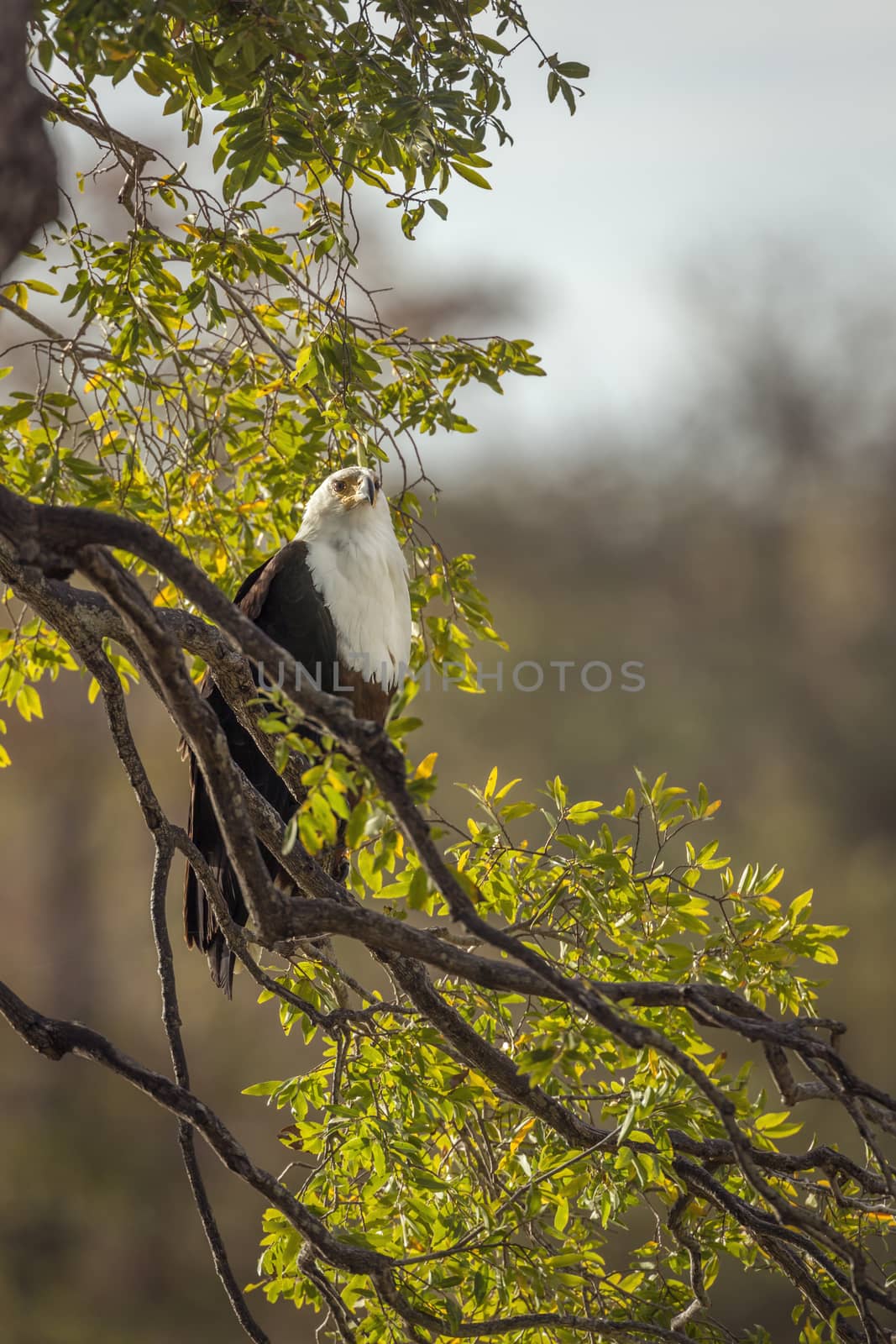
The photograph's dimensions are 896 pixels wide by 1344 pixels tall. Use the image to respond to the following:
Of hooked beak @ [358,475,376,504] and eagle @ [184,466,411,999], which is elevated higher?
hooked beak @ [358,475,376,504]

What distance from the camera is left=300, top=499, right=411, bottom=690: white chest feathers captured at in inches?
107

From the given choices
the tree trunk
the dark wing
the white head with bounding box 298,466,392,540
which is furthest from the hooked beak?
the tree trunk

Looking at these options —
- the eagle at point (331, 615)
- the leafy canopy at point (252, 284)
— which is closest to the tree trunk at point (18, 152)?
the leafy canopy at point (252, 284)

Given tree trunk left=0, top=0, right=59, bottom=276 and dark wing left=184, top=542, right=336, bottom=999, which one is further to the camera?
dark wing left=184, top=542, right=336, bottom=999

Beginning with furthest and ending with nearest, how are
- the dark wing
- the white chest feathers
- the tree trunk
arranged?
the white chest feathers
the dark wing
the tree trunk

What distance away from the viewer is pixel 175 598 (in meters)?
2.72

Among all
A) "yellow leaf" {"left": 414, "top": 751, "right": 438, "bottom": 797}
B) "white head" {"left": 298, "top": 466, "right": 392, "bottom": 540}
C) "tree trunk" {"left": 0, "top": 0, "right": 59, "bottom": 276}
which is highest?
"white head" {"left": 298, "top": 466, "right": 392, "bottom": 540}

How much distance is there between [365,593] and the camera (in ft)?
9.00

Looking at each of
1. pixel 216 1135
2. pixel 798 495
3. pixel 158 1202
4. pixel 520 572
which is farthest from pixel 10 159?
pixel 798 495

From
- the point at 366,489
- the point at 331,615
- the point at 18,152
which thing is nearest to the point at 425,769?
the point at 18,152

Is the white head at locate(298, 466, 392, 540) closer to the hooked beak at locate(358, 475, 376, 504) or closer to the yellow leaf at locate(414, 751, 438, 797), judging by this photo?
the hooked beak at locate(358, 475, 376, 504)

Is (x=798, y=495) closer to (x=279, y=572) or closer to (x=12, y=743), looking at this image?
(x=12, y=743)

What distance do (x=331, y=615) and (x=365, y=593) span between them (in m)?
0.10

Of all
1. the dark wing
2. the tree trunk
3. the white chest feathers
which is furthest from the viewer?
the white chest feathers
